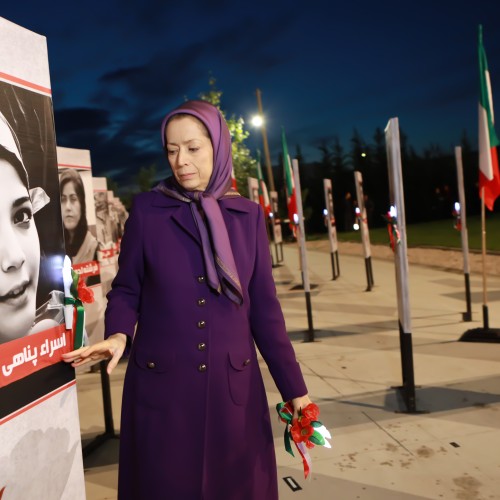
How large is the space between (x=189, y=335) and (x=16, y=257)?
56 cm

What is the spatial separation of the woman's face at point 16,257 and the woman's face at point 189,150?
48cm

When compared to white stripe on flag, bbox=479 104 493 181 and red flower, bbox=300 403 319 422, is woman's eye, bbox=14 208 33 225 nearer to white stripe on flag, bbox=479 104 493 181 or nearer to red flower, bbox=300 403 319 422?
red flower, bbox=300 403 319 422

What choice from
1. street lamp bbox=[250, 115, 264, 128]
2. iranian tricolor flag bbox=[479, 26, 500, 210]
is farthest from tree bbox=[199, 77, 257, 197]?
iranian tricolor flag bbox=[479, 26, 500, 210]

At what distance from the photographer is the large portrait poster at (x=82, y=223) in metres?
4.90

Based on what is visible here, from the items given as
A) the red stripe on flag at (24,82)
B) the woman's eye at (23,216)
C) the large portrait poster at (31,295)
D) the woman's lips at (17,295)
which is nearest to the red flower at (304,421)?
the large portrait poster at (31,295)

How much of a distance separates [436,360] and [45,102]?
15.1 ft

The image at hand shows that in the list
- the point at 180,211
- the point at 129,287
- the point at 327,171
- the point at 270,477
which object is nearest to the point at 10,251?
the point at 129,287

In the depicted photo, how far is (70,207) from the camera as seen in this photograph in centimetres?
507

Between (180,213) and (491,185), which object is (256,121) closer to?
(491,185)

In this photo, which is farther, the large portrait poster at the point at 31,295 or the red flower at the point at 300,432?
the red flower at the point at 300,432

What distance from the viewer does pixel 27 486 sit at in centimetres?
163

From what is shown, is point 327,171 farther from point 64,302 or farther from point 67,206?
point 64,302

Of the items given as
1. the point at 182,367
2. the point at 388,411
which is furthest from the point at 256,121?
the point at 182,367

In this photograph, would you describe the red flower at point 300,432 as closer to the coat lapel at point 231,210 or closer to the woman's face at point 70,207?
the coat lapel at point 231,210
